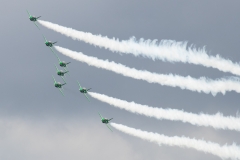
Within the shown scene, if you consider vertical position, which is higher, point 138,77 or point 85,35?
point 85,35

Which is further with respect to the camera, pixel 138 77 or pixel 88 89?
pixel 88 89

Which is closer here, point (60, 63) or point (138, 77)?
point (138, 77)

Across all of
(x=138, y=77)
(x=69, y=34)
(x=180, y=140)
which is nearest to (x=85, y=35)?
(x=69, y=34)

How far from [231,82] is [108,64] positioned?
85.5 ft

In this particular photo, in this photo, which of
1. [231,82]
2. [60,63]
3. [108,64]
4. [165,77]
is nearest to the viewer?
[231,82]

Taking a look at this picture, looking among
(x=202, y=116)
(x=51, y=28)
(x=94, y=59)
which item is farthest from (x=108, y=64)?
(x=202, y=116)

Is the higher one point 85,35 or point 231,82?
point 85,35

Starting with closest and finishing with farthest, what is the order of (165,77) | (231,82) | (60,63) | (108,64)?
(231,82) → (165,77) → (108,64) → (60,63)

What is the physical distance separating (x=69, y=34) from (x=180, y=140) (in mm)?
27598

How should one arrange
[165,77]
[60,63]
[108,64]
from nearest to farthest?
[165,77] → [108,64] → [60,63]

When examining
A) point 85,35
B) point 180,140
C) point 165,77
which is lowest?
point 180,140

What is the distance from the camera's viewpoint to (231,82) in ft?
342

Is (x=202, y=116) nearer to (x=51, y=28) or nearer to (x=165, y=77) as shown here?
(x=165, y=77)

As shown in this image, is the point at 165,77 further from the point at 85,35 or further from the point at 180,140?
the point at 85,35
